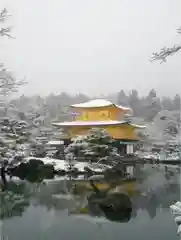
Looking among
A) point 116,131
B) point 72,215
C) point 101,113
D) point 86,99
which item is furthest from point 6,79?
point 72,215

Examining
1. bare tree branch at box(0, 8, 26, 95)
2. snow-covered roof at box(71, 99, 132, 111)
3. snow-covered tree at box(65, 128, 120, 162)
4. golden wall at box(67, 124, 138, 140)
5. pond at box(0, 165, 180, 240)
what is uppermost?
bare tree branch at box(0, 8, 26, 95)

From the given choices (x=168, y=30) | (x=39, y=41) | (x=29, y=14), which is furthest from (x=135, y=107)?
(x=29, y=14)

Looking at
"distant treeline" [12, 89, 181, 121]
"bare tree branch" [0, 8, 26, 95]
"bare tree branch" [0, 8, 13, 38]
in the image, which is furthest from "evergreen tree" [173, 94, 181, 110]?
"bare tree branch" [0, 8, 13, 38]

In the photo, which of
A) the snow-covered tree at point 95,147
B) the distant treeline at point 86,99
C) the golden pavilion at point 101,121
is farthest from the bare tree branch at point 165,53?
the snow-covered tree at point 95,147

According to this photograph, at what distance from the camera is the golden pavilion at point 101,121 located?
7.88 ft

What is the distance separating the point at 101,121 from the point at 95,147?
0.17 meters

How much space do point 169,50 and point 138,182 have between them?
0.85m

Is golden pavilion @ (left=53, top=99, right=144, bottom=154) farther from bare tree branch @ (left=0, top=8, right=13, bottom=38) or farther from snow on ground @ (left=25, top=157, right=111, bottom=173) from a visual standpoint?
bare tree branch @ (left=0, top=8, right=13, bottom=38)

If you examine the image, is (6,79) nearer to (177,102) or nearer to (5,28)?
(5,28)

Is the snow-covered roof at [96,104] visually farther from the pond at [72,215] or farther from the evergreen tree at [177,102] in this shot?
the pond at [72,215]

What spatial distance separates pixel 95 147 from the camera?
241cm

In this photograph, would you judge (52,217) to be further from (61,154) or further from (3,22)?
(3,22)

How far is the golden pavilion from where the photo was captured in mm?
2402

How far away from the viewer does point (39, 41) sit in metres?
2.44
